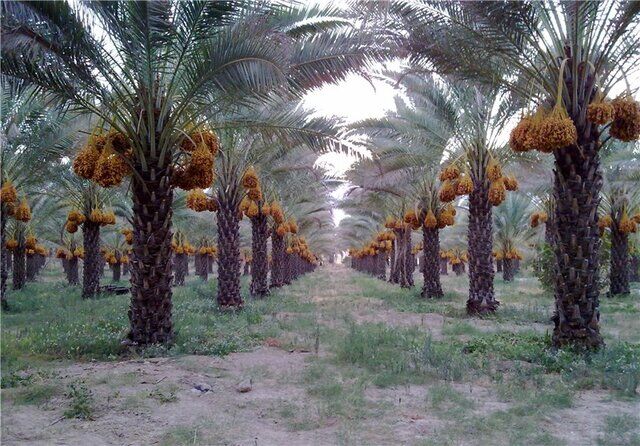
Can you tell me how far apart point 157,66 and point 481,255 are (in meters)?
9.31

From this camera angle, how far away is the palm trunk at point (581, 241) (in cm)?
760

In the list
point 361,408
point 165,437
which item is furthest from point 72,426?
point 361,408

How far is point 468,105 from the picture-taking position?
511 inches

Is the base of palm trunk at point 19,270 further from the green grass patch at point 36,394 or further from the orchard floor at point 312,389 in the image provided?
the green grass patch at point 36,394

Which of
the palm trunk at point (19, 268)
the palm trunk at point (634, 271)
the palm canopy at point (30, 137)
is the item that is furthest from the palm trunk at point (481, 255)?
the palm trunk at point (634, 271)

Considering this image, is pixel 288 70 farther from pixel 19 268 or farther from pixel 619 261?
pixel 19 268

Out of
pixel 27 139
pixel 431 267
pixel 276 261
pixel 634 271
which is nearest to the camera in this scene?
pixel 27 139

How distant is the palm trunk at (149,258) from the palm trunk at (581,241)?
18.5 ft

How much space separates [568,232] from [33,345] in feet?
25.5

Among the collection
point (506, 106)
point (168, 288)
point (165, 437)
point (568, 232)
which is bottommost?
point (165, 437)

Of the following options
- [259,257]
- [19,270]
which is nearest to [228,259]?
[259,257]

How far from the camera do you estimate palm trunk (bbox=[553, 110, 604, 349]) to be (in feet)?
24.9

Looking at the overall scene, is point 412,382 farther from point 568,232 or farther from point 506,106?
point 506,106

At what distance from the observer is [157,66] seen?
755 cm
